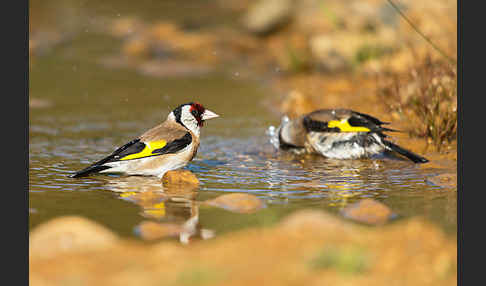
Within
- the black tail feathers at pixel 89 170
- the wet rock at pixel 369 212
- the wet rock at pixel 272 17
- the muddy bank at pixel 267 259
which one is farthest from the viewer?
the wet rock at pixel 272 17

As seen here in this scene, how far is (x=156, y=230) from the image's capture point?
5711 mm

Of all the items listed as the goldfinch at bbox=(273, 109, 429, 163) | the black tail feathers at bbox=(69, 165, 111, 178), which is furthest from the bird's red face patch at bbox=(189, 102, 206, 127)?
the goldfinch at bbox=(273, 109, 429, 163)

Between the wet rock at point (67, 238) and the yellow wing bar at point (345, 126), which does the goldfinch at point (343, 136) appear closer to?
the yellow wing bar at point (345, 126)

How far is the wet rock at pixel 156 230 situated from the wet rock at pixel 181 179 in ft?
5.62

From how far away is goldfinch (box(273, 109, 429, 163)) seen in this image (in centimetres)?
880

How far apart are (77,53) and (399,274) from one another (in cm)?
1635

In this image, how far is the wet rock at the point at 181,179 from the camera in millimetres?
7582

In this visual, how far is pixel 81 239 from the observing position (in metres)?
5.10

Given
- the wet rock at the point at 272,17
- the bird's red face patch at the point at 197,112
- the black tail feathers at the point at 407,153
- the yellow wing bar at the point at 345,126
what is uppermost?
the wet rock at the point at 272,17

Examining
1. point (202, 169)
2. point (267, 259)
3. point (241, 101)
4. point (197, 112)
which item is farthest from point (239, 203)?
point (241, 101)

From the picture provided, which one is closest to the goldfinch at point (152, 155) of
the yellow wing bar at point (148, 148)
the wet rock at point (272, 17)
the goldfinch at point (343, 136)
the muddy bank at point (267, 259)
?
the yellow wing bar at point (148, 148)

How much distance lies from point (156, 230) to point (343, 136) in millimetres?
3890

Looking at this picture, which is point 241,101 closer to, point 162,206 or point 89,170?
point 89,170

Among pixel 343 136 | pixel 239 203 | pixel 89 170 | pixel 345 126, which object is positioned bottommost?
pixel 239 203
